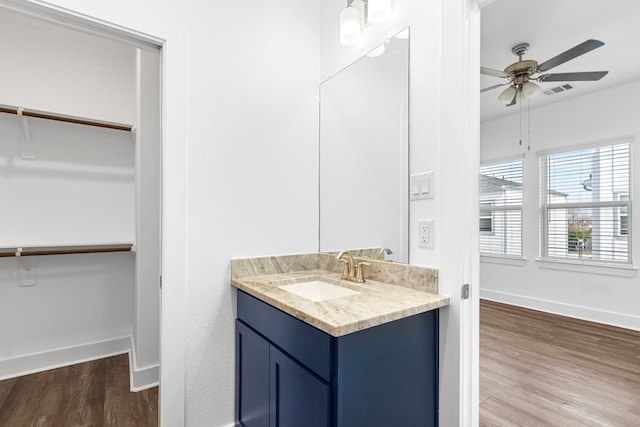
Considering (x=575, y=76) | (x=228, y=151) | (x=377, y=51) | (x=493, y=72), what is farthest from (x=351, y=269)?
(x=575, y=76)

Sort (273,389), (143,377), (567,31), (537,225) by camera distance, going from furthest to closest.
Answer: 1. (537,225)
2. (567,31)
3. (143,377)
4. (273,389)

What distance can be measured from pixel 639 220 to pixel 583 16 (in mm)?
2303

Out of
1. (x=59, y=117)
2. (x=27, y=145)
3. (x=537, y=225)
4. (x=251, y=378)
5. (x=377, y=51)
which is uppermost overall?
(x=377, y=51)

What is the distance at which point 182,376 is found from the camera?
1.55 metres

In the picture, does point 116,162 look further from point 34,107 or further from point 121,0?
point 121,0

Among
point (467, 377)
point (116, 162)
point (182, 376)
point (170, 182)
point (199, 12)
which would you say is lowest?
point (182, 376)

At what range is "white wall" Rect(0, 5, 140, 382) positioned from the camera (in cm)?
235

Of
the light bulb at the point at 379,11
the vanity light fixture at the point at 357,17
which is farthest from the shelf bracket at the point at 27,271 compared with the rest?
the light bulb at the point at 379,11

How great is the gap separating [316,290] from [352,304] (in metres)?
0.50

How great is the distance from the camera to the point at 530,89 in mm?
2877

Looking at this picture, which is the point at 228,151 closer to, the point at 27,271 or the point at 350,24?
the point at 350,24

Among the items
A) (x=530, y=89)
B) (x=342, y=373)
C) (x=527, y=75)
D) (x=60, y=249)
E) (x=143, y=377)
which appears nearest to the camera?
(x=342, y=373)

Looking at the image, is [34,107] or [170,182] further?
[34,107]

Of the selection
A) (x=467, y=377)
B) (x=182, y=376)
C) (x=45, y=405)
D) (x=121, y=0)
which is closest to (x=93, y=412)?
(x=45, y=405)
